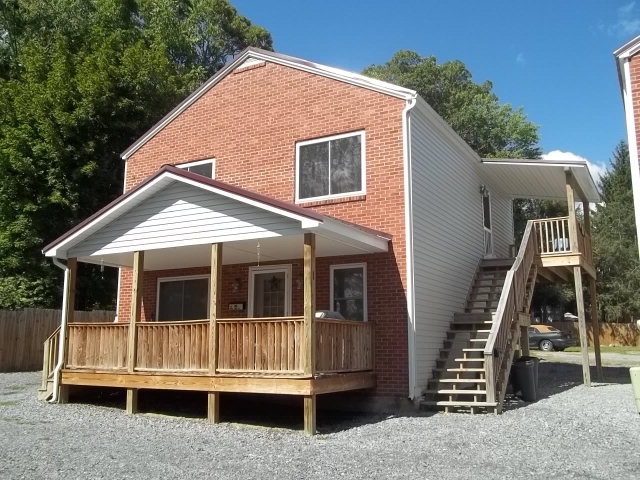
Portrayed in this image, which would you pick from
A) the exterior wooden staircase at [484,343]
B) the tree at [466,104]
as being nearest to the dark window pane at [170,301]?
the exterior wooden staircase at [484,343]

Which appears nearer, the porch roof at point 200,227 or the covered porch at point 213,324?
the covered porch at point 213,324

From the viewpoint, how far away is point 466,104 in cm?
4822

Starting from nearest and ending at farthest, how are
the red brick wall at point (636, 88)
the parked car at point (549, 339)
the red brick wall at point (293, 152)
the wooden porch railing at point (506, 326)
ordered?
the wooden porch railing at point (506, 326) < the red brick wall at point (636, 88) < the red brick wall at point (293, 152) < the parked car at point (549, 339)

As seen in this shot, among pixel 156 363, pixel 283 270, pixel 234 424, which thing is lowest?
pixel 234 424

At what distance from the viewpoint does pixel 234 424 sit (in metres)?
11.0

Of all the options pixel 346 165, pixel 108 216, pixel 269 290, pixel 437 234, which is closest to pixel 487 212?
pixel 437 234

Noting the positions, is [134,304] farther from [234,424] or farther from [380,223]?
[380,223]

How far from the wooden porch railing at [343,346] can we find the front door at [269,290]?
2486mm

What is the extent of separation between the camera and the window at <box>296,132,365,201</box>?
13.6 m

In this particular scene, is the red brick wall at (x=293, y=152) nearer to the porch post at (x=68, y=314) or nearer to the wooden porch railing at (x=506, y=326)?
the wooden porch railing at (x=506, y=326)

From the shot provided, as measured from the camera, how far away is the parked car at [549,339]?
34969mm

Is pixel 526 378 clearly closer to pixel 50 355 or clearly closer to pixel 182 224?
pixel 182 224

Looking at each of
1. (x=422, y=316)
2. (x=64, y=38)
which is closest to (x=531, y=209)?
(x=64, y=38)

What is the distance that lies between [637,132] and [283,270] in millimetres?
7858
